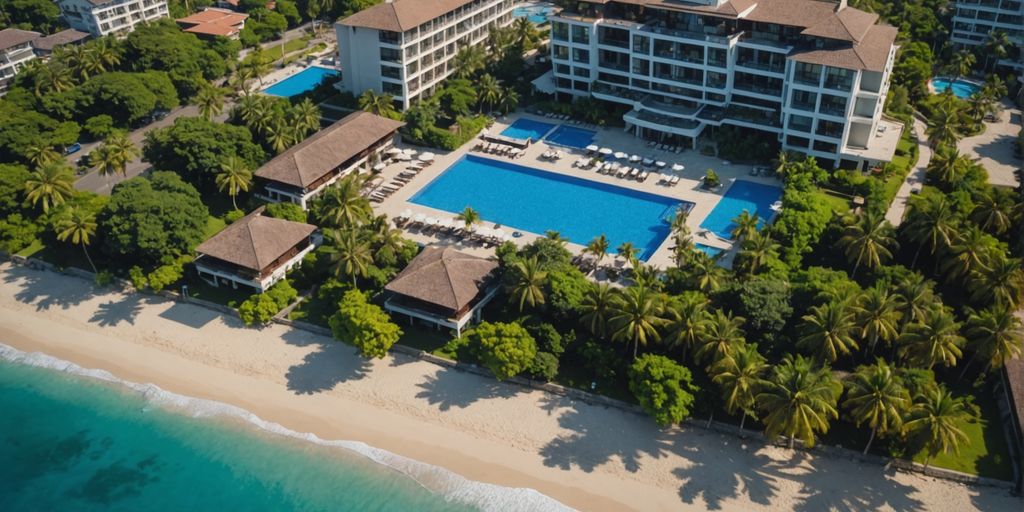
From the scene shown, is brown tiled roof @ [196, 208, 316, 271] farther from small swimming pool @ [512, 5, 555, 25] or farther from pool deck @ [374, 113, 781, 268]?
small swimming pool @ [512, 5, 555, 25]

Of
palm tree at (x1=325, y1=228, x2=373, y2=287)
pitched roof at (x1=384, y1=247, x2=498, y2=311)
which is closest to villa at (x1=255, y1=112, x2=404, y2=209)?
palm tree at (x1=325, y1=228, x2=373, y2=287)

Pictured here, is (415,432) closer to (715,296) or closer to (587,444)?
(587,444)

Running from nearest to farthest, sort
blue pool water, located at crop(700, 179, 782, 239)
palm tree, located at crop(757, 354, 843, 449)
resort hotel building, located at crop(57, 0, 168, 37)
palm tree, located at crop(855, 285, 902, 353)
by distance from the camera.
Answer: palm tree, located at crop(757, 354, 843, 449)
palm tree, located at crop(855, 285, 902, 353)
blue pool water, located at crop(700, 179, 782, 239)
resort hotel building, located at crop(57, 0, 168, 37)

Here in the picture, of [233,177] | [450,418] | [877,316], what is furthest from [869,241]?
[233,177]

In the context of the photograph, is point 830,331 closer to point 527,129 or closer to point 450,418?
point 450,418

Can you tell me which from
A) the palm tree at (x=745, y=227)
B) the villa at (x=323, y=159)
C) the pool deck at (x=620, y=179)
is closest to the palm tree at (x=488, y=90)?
the pool deck at (x=620, y=179)

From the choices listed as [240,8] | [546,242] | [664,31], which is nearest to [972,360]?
[546,242]
